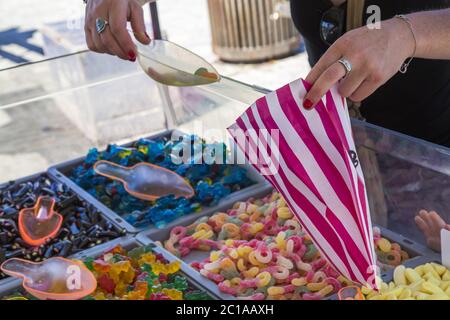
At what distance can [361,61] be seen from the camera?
0.93 metres

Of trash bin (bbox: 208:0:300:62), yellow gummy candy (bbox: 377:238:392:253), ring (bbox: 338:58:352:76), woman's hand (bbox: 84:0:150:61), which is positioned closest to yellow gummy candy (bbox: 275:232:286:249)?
yellow gummy candy (bbox: 377:238:392:253)

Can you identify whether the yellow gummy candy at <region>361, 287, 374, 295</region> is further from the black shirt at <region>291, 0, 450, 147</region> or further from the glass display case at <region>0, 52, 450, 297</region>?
the black shirt at <region>291, 0, 450, 147</region>

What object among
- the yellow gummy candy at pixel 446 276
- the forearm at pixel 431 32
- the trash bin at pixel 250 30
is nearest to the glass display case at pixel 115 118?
the yellow gummy candy at pixel 446 276

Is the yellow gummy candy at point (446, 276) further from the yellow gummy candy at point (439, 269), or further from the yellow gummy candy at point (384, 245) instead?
the yellow gummy candy at point (384, 245)

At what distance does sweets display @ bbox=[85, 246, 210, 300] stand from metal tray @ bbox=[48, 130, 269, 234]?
0.16 m

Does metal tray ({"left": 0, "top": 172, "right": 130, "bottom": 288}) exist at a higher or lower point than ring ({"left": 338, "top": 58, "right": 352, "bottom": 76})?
lower

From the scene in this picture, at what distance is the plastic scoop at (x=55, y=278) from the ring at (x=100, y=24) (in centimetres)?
49

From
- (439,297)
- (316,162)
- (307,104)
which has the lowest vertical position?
(439,297)

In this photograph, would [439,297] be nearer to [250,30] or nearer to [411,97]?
[411,97]

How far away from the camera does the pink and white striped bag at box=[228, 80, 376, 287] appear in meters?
1.01

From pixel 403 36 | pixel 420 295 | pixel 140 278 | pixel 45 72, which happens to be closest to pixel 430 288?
pixel 420 295

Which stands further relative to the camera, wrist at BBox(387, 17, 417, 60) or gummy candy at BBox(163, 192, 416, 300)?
gummy candy at BBox(163, 192, 416, 300)

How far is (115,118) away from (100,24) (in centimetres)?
116
